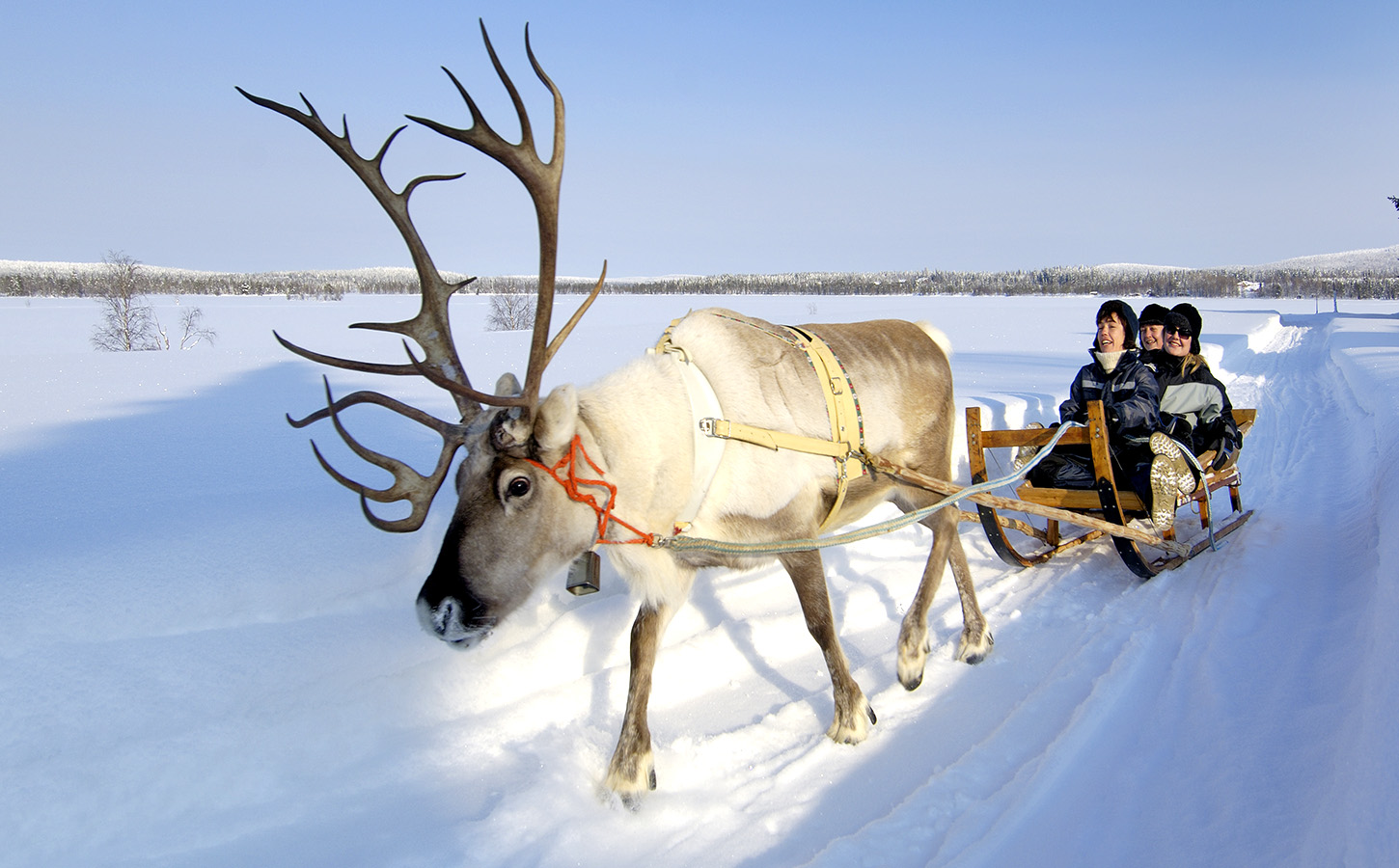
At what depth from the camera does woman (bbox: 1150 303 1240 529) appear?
5.12m

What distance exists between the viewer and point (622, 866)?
240 centimetres

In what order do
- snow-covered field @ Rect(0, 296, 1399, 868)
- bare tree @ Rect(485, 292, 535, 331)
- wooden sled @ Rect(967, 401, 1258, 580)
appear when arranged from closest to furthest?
snow-covered field @ Rect(0, 296, 1399, 868), wooden sled @ Rect(967, 401, 1258, 580), bare tree @ Rect(485, 292, 535, 331)

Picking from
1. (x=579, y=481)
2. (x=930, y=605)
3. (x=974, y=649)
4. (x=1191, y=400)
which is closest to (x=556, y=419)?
(x=579, y=481)

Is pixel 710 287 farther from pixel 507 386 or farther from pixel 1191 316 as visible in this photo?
pixel 507 386

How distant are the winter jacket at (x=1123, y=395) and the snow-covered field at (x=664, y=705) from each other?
85 centimetres

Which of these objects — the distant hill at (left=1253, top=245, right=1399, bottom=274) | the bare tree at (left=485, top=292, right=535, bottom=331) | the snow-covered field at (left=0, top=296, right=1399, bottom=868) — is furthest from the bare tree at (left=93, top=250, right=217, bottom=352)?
the distant hill at (left=1253, top=245, right=1399, bottom=274)

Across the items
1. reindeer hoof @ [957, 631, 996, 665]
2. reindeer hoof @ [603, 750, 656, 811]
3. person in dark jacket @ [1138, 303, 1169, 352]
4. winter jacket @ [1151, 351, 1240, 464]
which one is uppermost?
person in dark jacket @ [1138, 303, 1169, 352]

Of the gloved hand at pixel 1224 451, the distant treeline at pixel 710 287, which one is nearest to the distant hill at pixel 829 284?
the distant treeline at pixel 710 287

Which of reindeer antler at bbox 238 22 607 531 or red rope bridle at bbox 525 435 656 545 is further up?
reindeer antler at bbox 238 22 607 531

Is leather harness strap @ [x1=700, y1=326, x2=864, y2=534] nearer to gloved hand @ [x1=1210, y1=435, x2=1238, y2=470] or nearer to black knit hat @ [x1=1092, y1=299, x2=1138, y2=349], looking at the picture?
black knit hat @ [x1=1092, y1=299, x2=1138, y2=349]

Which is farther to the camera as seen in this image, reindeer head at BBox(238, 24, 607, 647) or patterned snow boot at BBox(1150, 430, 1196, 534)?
patterned snow boot at BBox(1150, 430, 1196, 534)

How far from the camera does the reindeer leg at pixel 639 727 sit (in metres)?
2.79

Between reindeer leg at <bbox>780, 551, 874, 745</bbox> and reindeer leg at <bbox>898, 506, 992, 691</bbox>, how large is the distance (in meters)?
0.42

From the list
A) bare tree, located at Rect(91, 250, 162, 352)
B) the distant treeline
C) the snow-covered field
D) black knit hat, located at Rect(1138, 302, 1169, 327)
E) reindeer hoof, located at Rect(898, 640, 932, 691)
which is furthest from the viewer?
the distant treeline
